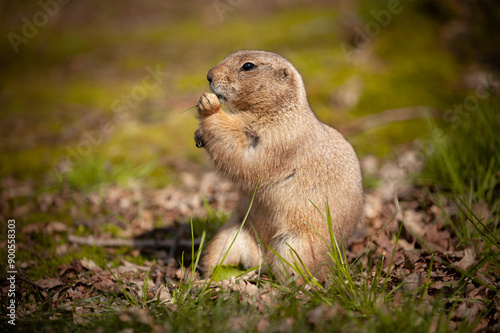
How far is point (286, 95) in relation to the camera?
406 cm

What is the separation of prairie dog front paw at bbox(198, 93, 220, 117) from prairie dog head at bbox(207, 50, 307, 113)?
170 mm

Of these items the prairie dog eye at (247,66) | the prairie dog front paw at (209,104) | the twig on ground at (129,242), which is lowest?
the twig on ground at (129,242)

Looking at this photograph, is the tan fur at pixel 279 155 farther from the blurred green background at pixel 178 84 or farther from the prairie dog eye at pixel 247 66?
the blurred green background at pixel 178 84

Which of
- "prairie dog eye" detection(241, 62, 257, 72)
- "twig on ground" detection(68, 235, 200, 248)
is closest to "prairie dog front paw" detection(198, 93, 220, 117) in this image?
"prairie dog eye" detection(241, 62, 257, 72)

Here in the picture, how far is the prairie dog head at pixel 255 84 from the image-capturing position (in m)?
4.04

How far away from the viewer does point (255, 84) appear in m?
4.05

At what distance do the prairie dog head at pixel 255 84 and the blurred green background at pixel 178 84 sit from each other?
179 cm

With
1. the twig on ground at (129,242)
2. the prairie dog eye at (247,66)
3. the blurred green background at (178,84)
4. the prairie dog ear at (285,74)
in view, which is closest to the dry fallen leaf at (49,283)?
the twig on ground at (129,242)

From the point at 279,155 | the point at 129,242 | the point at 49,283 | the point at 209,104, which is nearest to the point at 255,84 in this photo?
the point at 209,104

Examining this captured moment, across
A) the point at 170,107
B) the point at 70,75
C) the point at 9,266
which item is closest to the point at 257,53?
the point at 9,266

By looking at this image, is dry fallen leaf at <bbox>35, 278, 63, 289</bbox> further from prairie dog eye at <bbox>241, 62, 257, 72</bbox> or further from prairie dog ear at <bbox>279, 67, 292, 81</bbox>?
prairie dog ear at <bbox>279, 67, 292, 81</bbox>

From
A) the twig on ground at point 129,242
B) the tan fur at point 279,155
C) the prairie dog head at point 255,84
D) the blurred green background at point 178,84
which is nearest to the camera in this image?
the tan fur at point 279,155

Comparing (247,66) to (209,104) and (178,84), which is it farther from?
(178,84)

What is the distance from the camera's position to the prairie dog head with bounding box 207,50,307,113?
404cm
